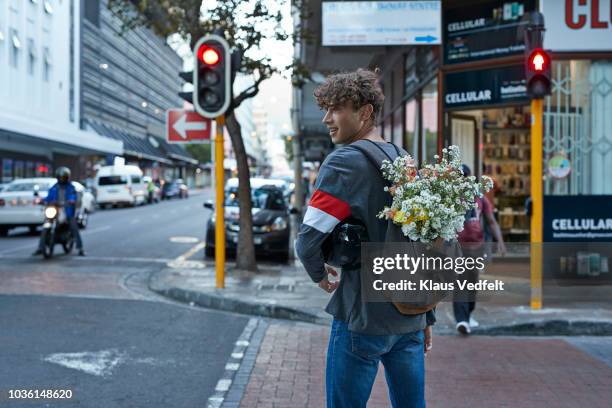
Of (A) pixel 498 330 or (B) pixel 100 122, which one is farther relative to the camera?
(B) pixel 100 122

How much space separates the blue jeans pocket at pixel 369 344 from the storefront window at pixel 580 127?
917cm

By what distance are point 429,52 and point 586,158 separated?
3860mm

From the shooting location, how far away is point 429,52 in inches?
541

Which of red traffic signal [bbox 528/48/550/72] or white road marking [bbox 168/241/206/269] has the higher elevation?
red traffic signal [bbox 528/48/550/72]

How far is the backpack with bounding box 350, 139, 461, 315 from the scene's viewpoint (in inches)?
110

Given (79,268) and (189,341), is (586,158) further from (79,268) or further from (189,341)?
(79,268)

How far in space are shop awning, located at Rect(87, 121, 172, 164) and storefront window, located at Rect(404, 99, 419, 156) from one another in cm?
3997

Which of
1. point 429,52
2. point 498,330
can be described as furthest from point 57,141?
point 498,330

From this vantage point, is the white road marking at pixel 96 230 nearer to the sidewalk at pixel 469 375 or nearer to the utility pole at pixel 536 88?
the sidewalk at pixel 469 375

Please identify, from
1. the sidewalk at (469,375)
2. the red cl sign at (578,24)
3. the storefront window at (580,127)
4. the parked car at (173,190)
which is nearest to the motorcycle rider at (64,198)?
the sidewalk at (469,375)

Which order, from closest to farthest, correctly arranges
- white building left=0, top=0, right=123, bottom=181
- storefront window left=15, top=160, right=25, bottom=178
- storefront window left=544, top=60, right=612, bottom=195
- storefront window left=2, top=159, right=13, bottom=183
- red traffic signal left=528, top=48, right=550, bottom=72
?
red traffic signal left=528, top=48, right=550, bottom=72 < storefront window left=544, top=60, right=612, bottom=195 < white building left=0, top=0, right=123, bottom=181 < storefront window left=2, top=159, right=13, bottom=183 < storefront window left=15, top=160, right=25, bottom=178

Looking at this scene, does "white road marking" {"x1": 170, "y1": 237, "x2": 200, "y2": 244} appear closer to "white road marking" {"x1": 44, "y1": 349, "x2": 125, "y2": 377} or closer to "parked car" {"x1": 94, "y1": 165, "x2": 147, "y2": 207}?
"white road marking" {"x1": 44, "y1": 349, "x2": 125, "y2": 377}

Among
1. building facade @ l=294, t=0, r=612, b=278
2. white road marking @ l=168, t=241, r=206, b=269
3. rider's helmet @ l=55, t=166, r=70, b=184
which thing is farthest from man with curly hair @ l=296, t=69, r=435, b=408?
rider's helmet @ l=55, t=166, r=70, b=184

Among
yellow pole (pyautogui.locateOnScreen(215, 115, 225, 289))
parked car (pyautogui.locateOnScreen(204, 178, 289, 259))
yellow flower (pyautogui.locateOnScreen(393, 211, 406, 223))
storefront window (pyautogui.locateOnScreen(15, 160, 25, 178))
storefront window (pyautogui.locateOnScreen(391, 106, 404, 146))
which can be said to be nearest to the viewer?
yellow flower (pyautogui.locateOnScreen(393, 211, 406, 223))
